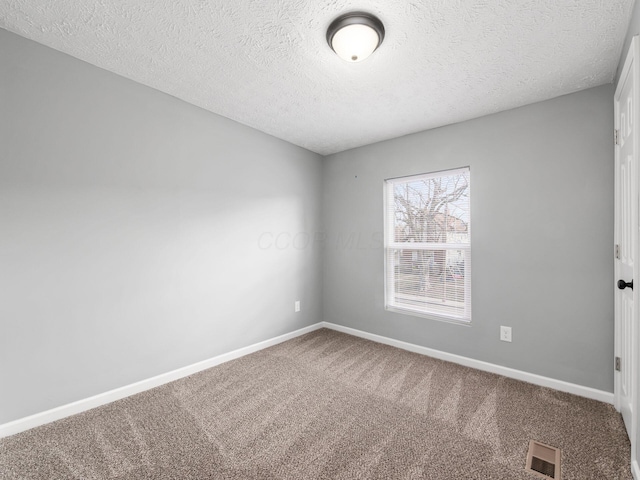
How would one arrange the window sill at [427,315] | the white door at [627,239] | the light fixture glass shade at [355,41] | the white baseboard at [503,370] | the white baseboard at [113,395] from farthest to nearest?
1. the window sill at [427,315]
2. the white baseboard at [503,370]
3. the white baseboard at [113,395]
4. the light fixture glass shade at [355,41]
5. the white door at [627,239]

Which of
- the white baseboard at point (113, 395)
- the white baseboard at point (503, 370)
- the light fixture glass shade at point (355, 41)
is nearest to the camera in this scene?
the light fixture glass shade at point (355, 41)

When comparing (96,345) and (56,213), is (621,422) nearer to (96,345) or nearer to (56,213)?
(96,345)

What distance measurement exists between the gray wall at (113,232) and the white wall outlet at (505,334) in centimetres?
239

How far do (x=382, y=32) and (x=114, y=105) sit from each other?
6.54ft

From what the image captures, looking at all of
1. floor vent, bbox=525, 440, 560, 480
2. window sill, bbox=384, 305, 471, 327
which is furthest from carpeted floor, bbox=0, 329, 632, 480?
window sill, bbox=384, 305, 471, 327

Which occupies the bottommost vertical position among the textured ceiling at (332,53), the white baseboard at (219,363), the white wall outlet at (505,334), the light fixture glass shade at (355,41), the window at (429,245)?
the white baseboard at (219,363)

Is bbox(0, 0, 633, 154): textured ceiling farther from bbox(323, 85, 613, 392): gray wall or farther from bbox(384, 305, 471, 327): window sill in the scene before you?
bbox(384, 305, 471, 327): window sill

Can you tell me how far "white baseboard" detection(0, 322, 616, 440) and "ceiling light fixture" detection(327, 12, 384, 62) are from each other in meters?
2.61

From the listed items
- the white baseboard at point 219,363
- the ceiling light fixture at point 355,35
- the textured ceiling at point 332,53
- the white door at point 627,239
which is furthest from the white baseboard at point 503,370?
the ceiling light fixture at point 355,35

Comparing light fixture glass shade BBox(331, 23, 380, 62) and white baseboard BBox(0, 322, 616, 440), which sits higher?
light fixture glass shade BBox(331, 23, 380, 62)

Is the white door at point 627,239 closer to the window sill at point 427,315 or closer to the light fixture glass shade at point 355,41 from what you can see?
the window sill at point 427,315

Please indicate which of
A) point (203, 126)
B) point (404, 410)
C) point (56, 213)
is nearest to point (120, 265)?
point (56, 213)

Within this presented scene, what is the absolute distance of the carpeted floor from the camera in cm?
155

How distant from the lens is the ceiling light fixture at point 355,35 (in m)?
1.58
